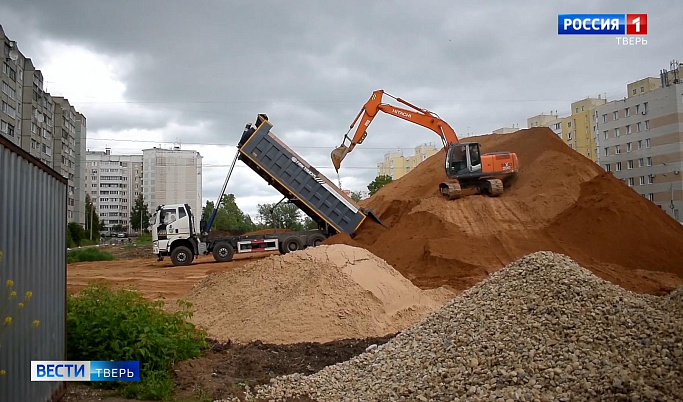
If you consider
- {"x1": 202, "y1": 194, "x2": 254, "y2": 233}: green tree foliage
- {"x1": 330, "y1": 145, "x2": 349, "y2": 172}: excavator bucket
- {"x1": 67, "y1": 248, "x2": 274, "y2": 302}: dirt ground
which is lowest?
{"x1": 67, "y1": 248, "x2": 274, "y2": 302}: dirt ground

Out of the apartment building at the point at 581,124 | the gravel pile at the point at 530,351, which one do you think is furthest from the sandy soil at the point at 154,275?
the apartment building at the point at 581,124

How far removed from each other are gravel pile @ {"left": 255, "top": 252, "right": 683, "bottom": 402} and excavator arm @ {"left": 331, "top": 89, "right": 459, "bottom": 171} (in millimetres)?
13378

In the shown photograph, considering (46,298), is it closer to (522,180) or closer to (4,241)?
(4,241)

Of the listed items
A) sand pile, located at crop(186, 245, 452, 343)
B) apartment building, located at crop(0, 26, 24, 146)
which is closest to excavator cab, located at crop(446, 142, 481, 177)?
sand pile, located at crop(186, 245, 452, 343)

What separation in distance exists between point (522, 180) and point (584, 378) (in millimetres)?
17887

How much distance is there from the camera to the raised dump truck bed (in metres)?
19.0

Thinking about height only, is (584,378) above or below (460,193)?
below

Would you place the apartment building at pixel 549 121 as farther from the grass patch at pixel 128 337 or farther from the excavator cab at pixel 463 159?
the grass patch at pixel 128 337

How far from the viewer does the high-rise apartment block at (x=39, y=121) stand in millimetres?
37969

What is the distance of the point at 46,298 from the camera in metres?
5.13

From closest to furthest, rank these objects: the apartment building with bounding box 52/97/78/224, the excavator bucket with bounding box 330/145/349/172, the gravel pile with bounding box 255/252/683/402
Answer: the gravel pile with bounding box 255/252/683/402, the excavator bucket with bounding box 330/145/349/172, the apartment building with bounding box 52/97/78/224

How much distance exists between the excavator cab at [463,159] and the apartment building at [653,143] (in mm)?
7653

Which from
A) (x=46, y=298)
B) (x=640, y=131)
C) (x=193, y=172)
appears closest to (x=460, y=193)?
(x=640, y=131)

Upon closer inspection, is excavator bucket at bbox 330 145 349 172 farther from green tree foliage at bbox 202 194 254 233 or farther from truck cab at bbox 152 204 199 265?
green tree foliage at bbox 202 194 254 233
